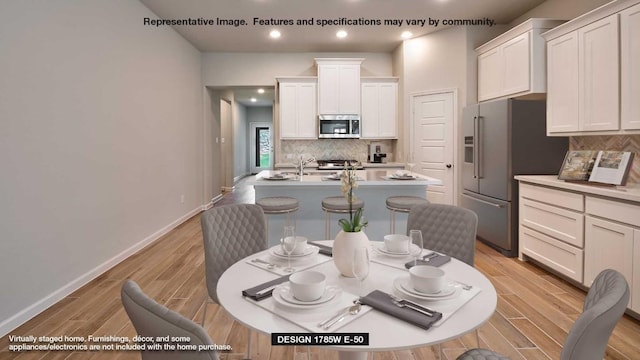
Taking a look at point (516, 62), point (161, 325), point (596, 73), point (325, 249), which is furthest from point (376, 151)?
point (161, 325)

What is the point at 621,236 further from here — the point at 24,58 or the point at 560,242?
the point at 24,58

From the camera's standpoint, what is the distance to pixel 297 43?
5945 millimetres

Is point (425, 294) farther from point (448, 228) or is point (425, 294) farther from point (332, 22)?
point (332, 22)

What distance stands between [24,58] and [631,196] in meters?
4.39

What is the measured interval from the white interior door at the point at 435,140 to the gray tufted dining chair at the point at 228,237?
3930 mm

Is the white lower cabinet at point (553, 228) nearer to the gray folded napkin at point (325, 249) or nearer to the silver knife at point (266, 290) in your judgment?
the gray folded napkin at point (325, 249)

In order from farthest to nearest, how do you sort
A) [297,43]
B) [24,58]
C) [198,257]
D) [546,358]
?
[297,43] → [198,257] → [24,58] → [546,358]

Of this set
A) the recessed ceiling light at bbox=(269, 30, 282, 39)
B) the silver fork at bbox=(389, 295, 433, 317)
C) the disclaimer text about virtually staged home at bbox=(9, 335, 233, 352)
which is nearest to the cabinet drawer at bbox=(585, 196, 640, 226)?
the silver fork at bbox=(389, 295, 433, 317)

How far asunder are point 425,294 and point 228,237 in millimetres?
1275

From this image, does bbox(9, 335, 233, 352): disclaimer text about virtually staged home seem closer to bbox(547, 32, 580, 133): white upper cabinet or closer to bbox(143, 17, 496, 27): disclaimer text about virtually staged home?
bbox(547, 32, 580, 133): white upper cabinet

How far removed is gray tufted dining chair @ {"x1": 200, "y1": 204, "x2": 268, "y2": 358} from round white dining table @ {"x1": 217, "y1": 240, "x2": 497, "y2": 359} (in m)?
0.59

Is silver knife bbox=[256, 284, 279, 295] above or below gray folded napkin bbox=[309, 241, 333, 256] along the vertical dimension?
below

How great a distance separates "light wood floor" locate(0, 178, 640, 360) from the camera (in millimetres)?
2104

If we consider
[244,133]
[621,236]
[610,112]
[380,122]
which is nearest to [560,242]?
[621,236]
